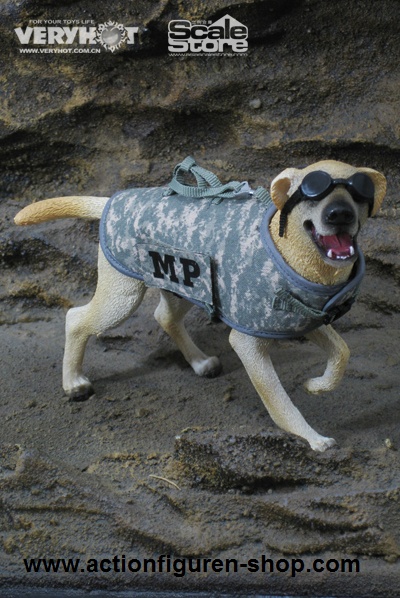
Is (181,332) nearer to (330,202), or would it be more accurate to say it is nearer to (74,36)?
(330,202)

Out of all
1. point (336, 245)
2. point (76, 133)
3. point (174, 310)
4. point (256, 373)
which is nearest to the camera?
point (336, 245)

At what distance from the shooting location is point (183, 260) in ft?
6.68

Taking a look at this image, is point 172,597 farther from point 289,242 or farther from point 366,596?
point 289,242

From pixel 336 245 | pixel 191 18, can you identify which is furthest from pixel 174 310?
pixel 191 18

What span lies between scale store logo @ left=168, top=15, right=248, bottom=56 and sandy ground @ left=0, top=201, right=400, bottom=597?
0.92m

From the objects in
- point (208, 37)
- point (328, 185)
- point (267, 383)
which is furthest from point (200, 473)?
point (208, 37)

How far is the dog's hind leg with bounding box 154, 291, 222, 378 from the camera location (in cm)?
237

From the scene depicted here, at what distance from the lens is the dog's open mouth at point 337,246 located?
1742mm

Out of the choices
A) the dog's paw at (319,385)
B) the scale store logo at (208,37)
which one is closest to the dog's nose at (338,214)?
the dog's paw at (319,385)

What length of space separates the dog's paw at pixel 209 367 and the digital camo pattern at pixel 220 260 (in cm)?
35

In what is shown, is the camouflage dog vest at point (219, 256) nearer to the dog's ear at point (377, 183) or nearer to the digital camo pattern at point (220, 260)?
the digital camo pattern at point (220, 260)

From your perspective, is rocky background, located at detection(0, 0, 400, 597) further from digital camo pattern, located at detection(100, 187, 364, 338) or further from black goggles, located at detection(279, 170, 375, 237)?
black goggles, located at detection(279, 170, 375, 237)

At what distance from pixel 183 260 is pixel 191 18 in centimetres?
93

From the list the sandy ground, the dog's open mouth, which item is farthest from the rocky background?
the dog's open mouth
